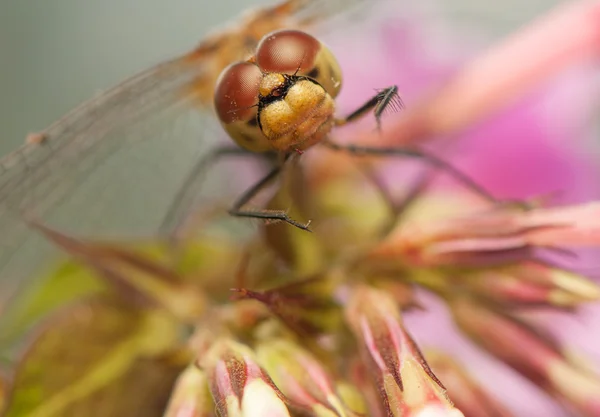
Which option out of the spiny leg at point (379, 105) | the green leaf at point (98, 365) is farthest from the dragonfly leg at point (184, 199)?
the spiny leg at point (379, 105)

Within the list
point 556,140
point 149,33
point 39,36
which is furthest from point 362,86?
point 39,36

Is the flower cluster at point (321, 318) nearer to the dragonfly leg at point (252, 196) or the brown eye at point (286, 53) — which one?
the dragonfly leg at point (252, 196)

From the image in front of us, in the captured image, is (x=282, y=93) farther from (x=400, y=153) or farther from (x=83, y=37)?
(x=83, y=37)

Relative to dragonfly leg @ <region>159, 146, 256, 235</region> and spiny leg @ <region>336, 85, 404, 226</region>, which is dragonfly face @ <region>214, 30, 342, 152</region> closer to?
spiny leg @ <region>336, 85, 404, 226</region>

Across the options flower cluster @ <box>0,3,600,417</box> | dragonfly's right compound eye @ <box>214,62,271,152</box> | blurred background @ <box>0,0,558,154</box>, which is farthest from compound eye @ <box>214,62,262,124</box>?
blurred background @ <box>0,0,558,154</box>

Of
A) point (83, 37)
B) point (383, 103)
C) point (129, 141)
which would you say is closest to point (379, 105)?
point (383, 103)

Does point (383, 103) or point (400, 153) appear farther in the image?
point (400, 153)
